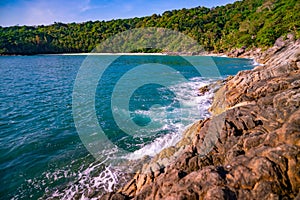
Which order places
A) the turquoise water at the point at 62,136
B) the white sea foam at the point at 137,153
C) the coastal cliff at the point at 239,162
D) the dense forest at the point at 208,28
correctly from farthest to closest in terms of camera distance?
the dense forest at the point at 208,28 → the turquoise water at the point at 62,136 → the white sea foam at the point at 137,153 → the coastal cliff at the point at 239,162

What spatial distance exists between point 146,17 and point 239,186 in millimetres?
165785

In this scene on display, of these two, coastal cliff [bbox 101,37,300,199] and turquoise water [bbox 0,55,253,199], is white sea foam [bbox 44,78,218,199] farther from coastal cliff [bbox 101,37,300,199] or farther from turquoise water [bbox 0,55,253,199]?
coastal cliff [bbox 101,37,300,199]

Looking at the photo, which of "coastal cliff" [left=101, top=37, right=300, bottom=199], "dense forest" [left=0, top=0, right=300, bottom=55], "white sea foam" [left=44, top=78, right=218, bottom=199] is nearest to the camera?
"coastal cliff" [left=101, top=37, right=300, bottom=199]

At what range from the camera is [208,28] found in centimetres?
11294

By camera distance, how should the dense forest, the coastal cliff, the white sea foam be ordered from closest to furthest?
the coastal cliff < the white sea foam < the dense forest

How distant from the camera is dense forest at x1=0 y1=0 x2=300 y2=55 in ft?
236

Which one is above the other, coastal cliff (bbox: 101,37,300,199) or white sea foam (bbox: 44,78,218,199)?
coastal cliff (bbox: 101,37,300,199)

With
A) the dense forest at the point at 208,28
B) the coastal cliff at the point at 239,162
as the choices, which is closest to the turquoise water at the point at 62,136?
the coastal cliff at the point at 239,162

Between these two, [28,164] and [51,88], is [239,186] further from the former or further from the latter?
[51,88]

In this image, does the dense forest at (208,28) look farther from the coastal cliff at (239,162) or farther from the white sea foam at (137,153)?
the coastal cliff at (239,162)

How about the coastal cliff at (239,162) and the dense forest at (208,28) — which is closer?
the coastal cliff at (239,162)

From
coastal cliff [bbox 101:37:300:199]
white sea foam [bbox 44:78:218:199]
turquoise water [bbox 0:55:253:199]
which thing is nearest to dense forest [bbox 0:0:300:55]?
white sea foam [bbox 44:78:218:199]

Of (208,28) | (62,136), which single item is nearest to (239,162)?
(62,136)

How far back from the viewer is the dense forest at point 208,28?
71875 millimetres
